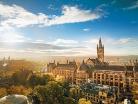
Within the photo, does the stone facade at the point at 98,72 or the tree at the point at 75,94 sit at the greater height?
the stone facade at the point at 98,72

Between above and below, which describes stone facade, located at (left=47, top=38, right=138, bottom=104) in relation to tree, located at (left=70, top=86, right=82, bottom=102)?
above

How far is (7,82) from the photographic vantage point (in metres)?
12.3

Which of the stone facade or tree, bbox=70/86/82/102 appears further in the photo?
the stone facade

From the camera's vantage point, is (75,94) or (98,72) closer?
(75,94)

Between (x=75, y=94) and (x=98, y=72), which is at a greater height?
(x=98, y=72)

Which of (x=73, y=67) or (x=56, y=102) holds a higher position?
(x=73, y=67)

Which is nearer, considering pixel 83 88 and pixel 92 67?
pixel 83 88

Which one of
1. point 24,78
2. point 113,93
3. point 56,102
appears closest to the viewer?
point 56,102

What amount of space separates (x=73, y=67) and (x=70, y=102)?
317 inches

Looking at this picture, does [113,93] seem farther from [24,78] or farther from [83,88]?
[24,78]

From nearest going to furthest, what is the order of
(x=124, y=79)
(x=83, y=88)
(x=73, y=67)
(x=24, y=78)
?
(x=83, y=88), (x=24, y=78), (x=124, y=79), (x=73, y=67)

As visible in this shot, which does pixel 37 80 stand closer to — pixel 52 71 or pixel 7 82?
pixel 7 82

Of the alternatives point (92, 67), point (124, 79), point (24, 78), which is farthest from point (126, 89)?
point (24, 78)

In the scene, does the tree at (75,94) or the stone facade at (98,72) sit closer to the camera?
the tree at (75,94)
